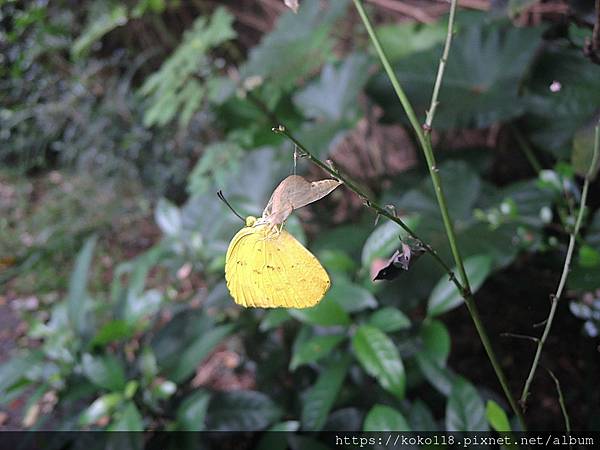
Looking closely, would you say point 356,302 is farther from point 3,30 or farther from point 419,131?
point 3,30

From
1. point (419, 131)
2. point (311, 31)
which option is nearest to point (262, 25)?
point (311, 31)

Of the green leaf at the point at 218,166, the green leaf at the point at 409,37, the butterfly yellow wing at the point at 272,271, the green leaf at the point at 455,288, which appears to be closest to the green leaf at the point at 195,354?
the green leaf at the point at 455,288

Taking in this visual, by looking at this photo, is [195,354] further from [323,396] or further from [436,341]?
[436,341]

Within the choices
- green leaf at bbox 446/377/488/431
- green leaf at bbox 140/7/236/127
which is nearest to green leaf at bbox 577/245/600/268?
green leaf at bbox 446/377/488/431

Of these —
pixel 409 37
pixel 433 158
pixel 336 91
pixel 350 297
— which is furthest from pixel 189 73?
pixel 433 158

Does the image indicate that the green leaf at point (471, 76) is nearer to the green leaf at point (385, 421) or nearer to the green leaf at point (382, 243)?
the green leaf at point (382, 243)

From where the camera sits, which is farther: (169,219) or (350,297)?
(169,219)
